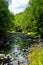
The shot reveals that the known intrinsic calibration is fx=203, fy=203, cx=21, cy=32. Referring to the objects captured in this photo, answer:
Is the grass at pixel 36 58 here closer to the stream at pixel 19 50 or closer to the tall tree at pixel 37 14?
the stream at pixel 19 50

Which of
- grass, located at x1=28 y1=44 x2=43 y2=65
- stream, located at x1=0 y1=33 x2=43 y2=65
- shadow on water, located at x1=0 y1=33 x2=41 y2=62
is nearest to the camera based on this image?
grass, located at x1=28 y1=44 x2=43 y2=65

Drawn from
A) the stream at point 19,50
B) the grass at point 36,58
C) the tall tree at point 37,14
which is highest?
the tall tree at point 37,14

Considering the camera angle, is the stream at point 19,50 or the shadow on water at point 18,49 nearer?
the stream at point 19,50

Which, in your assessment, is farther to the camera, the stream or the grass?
the stream

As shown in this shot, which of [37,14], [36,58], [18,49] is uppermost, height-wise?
[37,14]

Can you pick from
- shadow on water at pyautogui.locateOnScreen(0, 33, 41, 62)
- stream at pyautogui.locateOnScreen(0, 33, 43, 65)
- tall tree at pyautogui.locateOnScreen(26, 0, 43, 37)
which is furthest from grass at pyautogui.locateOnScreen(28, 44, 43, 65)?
tall tree at pyautogui.locateOnScreen(26, 0, 43, 37)

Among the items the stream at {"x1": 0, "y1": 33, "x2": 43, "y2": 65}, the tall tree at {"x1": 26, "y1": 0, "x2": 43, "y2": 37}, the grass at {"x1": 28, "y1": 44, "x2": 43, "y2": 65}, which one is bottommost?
the grass at {"x1": 28, "y1": 44, "x2": 43, "y2": 65}

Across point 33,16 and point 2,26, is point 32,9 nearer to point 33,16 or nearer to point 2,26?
point 33,16

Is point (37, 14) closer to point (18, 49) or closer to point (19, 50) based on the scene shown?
point (18, 49)

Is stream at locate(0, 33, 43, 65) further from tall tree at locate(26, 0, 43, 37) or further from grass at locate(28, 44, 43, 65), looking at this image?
tall tree at locate(26, 0, 43, 37)

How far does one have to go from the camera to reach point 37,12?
55844mm

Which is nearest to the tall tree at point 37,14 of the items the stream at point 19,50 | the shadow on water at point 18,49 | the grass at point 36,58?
the shadow on water at point 18,49

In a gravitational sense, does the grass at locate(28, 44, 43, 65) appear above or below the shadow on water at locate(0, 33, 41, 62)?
below

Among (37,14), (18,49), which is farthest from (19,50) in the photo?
(37,14)
